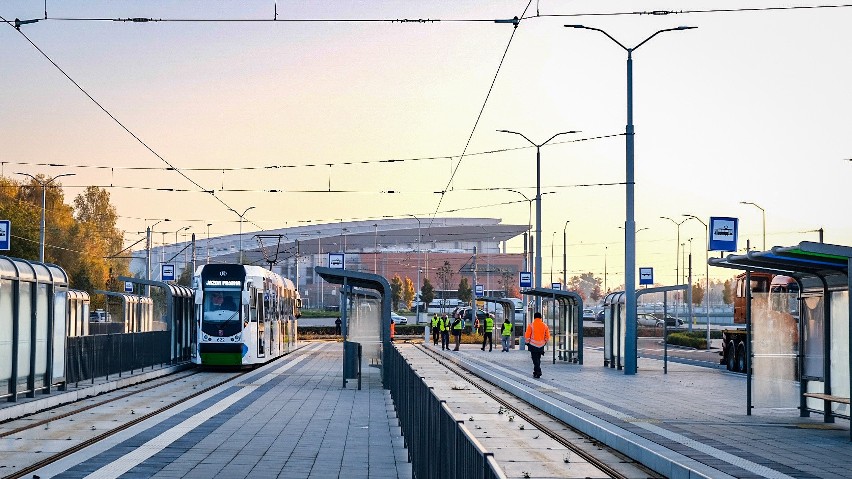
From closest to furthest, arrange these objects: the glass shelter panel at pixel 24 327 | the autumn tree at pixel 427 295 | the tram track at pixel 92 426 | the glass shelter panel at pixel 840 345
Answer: the tram track at pixel 92 426, the glass shelter panel at pixel 840 345, the glass shelter panel at pixel 24 327, the autumn tree at pixel 427 295

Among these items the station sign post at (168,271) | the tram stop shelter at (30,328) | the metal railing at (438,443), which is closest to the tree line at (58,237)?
the station sign post at (168,271)

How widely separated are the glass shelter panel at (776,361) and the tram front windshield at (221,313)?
21.5 meters

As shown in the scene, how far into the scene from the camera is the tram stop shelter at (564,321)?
3931 cm

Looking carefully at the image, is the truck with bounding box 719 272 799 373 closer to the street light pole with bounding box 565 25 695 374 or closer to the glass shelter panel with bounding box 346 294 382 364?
the street light pole with bounding box 565 25 695 374

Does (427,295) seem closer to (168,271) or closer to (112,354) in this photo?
(168,271)

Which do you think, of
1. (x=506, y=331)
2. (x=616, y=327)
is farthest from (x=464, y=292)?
(x=616, y=327)

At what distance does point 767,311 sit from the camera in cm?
2203

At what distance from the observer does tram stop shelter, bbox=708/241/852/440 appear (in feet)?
59.8

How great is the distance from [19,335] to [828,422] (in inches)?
543

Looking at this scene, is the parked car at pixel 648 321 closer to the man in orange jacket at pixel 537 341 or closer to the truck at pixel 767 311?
the truck at pixel 767 311

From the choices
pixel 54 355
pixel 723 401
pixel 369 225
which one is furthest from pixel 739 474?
pixel 369 225

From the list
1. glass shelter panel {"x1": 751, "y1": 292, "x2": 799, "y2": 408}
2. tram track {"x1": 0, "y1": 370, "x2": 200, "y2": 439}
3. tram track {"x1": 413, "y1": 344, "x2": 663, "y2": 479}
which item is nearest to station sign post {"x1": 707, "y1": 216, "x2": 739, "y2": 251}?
tram track {"x1": 413, "y1": 344, "x2": 663, "y2": 479}

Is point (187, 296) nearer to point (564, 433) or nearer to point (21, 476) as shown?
point (564, 433)

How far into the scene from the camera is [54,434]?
60.2ft
